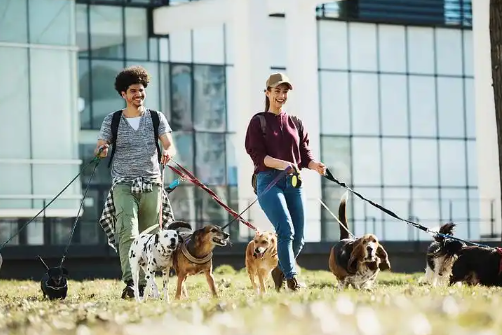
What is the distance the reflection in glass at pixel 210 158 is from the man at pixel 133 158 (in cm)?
2738

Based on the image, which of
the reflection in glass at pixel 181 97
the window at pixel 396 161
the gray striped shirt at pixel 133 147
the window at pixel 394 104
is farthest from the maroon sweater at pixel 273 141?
the window at pixel 394 104

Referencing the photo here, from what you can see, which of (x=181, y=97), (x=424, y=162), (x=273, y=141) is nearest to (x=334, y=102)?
(x=424, y=162)

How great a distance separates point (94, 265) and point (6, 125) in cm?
629

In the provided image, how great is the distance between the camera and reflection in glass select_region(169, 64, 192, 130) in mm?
40031

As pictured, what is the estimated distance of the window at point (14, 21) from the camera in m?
31.6

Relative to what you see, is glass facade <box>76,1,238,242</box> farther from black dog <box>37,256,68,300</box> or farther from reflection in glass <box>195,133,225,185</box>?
black dog <box>37,256,68,300</box>

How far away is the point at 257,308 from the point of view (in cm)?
796

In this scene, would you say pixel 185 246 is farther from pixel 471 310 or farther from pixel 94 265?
pixel 94 265

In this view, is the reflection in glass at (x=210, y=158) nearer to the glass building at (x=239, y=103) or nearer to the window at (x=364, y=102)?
the glass building at (x=239, y=103)

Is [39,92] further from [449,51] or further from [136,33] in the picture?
[449,51]

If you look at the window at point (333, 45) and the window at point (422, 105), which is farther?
the window at point (422, 105)

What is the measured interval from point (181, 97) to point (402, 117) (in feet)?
27.1

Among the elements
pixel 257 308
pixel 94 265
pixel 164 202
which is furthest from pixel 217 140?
pixel 257 308

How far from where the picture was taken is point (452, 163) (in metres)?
44.4
